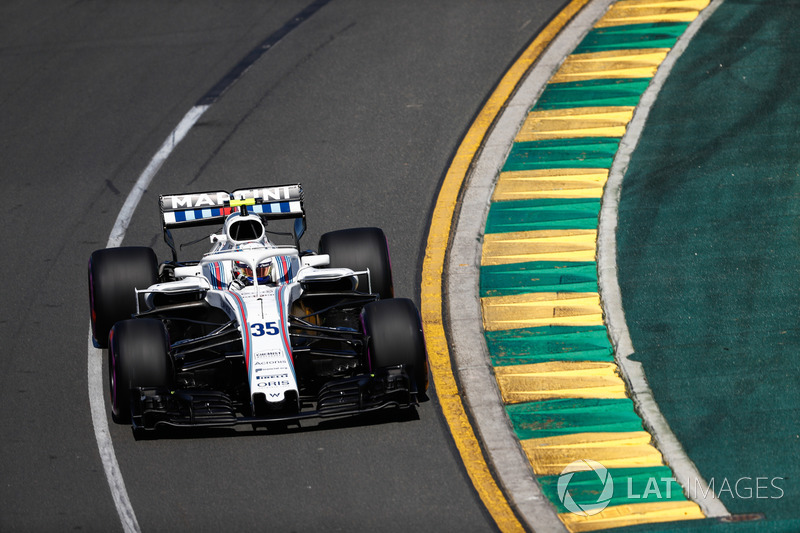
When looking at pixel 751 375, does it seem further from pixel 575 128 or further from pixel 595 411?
pixel 575 128

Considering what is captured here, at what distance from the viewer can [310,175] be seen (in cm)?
1385

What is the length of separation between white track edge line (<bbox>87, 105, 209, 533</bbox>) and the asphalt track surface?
0.07 meters

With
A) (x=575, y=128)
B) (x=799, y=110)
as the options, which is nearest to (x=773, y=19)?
(x=799, y=110)

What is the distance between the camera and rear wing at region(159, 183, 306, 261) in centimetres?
1123

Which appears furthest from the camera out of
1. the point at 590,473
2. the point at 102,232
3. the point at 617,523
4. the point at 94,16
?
the point at 94,16

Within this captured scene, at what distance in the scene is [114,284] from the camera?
10508 mm

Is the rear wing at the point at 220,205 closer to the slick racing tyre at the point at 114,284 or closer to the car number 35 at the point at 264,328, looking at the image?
the slick racing tyre at the point at 114,284

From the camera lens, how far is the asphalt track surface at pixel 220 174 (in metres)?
8.95

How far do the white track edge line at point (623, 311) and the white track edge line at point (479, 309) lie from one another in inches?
42.3

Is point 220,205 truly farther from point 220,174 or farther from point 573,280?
point 573,280

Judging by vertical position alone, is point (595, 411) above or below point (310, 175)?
below

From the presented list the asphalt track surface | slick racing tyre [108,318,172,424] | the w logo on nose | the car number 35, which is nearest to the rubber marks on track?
the w logo on nose

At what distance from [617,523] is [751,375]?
2163 millimetres

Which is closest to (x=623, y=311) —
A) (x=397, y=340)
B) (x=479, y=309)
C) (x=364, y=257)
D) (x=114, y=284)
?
(x=479, y=309)
